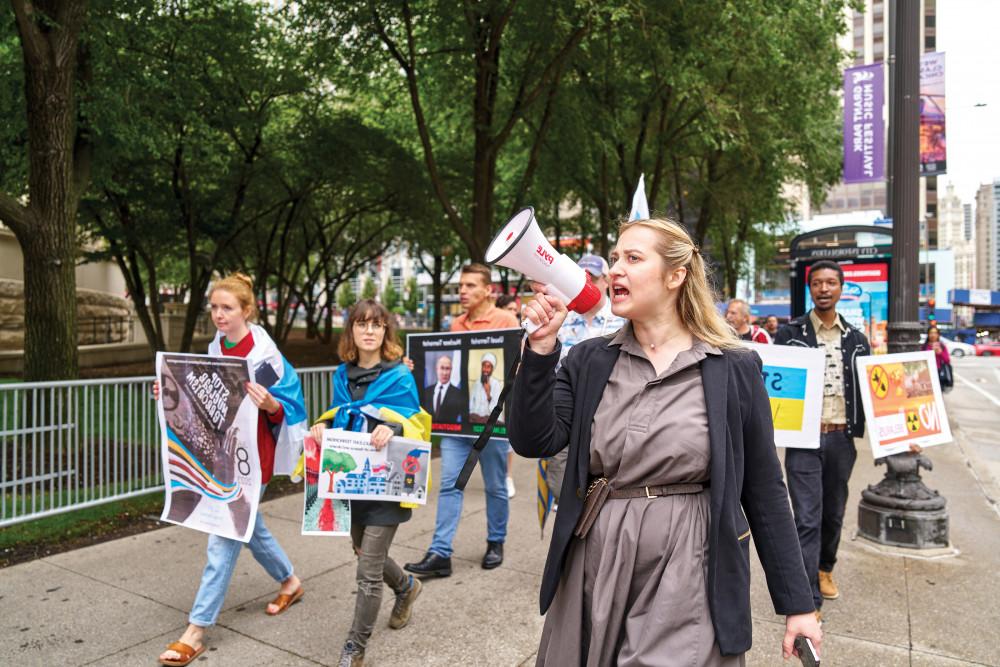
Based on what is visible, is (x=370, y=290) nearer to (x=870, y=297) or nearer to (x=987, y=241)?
(x=870, y=297)

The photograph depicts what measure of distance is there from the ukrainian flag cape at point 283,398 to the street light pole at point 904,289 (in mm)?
4331

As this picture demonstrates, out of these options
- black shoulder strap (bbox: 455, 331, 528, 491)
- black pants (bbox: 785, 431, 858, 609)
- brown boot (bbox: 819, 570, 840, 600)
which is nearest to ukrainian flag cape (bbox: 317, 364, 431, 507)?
black shoulder strap (bbox: 455, 331, 528, 491)

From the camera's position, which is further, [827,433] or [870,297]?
[870,297]

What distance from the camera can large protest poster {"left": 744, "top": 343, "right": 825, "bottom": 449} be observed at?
437 centimetres

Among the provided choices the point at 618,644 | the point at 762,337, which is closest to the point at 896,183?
the point at 762,337

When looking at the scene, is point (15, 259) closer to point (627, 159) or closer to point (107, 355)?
point (107, 355)

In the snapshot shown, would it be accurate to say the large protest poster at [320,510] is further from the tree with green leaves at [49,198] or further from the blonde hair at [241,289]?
the tree with green leaves at [49,198]

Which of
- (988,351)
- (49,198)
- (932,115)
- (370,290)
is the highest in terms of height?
(932,115)

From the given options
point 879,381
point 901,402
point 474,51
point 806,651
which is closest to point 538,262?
point 806,651

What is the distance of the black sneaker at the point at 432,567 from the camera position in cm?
500

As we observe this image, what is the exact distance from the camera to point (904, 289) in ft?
20.8

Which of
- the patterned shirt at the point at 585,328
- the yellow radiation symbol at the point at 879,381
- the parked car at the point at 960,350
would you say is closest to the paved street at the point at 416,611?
the yellow radiation symbol at the point at 879,381

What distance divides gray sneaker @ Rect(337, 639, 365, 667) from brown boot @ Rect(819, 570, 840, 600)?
2.93 metres

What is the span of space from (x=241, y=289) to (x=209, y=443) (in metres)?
0.88
